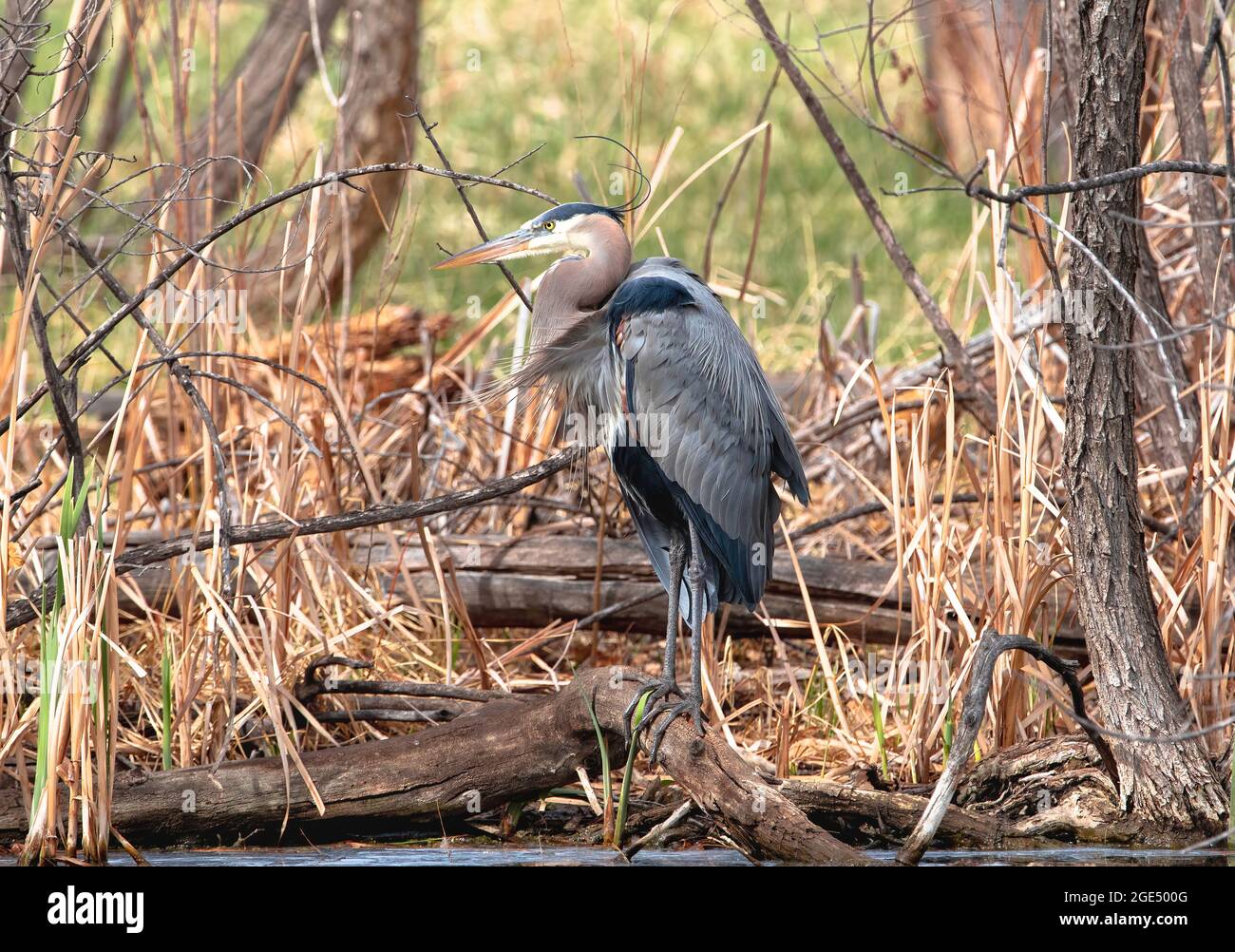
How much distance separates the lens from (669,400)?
3662mm

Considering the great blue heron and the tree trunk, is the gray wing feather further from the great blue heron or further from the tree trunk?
the tree trunk

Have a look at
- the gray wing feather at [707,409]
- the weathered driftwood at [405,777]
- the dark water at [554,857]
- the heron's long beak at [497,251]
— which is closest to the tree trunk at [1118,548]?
the dark water at [554,857]

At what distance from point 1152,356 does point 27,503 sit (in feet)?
11.1

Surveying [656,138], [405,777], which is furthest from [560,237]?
[656,138]

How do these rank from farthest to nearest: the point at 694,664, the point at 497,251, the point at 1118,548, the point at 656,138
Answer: the point at 656,138, the point at 497,251, the point at 694,664, the point at 1118,548

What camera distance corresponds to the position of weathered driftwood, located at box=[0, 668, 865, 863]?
3232 millimetres

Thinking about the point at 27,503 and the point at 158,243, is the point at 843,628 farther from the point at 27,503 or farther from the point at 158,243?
the point at 27,503

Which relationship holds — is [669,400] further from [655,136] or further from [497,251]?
[655,136]

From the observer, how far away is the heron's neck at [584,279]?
383cm

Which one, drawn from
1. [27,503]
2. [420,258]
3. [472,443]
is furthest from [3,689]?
[420,258]

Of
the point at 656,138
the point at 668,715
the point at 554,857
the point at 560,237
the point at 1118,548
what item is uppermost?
the point at 656,138

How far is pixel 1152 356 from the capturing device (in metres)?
3.91

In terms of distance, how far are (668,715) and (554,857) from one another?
0.46 metres

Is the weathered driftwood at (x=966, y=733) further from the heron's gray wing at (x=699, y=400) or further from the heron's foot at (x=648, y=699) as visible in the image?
the heron's gray wing at (x=699, y=400)
